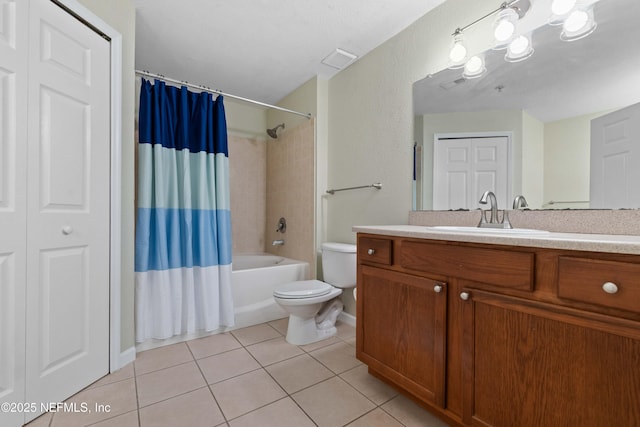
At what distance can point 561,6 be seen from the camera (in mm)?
1210

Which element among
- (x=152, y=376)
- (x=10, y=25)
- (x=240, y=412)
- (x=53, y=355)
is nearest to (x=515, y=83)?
(x=240, y=412)

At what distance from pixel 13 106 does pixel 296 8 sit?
151 cm

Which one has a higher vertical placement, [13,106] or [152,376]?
[13,106]

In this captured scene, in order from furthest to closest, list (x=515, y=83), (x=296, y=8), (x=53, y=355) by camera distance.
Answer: (x=296, y=8)
(x=515, y=83)
(x=53, y=355)

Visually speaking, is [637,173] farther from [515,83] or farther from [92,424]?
[92,424]

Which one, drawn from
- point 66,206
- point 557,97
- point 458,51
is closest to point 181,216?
point 66,206

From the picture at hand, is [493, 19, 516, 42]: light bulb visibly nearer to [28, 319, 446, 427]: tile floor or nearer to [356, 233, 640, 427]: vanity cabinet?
[356, 233, 640, 427]: vanity cabinet

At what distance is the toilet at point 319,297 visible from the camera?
1882 mm

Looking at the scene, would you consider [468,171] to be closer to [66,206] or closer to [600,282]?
[600,282]

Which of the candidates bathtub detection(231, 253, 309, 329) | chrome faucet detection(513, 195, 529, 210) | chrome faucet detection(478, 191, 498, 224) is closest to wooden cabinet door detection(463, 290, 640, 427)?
chrome faucet detection(478, 191, 498, 224)

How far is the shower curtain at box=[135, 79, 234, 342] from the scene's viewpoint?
6.05ft

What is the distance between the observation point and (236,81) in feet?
8.73

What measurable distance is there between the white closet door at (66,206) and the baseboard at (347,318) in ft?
5.26

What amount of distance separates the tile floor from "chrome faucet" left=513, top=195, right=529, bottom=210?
41.9 inches
